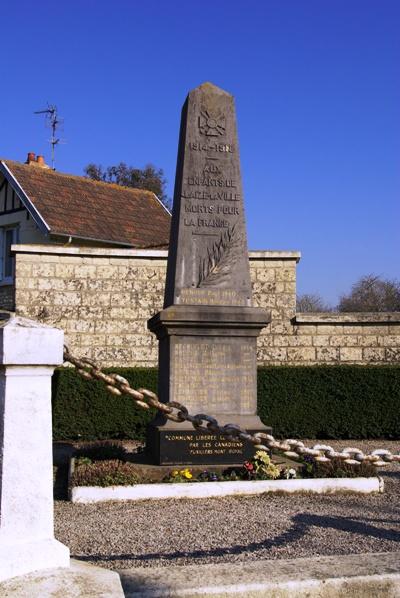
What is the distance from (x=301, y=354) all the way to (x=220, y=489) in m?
6.63

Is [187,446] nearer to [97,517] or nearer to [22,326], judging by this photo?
[97,517]

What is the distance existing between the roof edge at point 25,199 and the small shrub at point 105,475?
12100 millimetres

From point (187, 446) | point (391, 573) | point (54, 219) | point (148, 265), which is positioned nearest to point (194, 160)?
point (187, 446)

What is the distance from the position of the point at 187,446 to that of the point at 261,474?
82cm

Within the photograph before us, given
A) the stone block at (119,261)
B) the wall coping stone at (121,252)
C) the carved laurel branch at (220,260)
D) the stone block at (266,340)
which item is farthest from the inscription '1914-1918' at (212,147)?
the stone block at (266,340)

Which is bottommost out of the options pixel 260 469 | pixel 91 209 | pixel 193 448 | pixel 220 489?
pixel 220 489

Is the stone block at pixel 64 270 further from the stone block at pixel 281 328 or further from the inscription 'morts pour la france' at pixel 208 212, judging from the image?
the inscription 'morts pour la france' at pixel 208 212

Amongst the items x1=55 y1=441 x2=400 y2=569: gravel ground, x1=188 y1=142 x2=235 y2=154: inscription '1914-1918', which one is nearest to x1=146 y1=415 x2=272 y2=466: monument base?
x1=55 y1=441 x2=400 y2=569: gravel ground

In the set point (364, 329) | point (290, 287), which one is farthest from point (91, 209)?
point (364, 329)

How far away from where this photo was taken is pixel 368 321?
42.2 ft

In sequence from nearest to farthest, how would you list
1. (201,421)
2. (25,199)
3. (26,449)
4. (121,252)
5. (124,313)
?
(26,449) < (201,421) < (124,313) < (121,252) < (25,199)

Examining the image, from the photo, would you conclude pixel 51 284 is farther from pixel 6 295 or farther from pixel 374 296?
pixel 374 296

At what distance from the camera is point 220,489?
652cm

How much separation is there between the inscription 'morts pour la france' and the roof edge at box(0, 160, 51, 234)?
1062 cm
